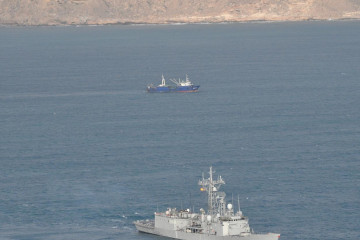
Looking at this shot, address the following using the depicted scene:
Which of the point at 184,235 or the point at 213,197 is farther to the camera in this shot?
the point at 213,197

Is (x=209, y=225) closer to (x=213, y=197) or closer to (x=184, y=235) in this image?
(x=184, y=235)

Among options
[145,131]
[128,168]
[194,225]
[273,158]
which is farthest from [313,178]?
[145,131]

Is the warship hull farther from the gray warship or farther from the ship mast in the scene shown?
the ship mast

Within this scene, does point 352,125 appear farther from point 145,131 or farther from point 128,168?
point 128,168

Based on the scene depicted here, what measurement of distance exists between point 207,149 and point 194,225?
5718 centimetres

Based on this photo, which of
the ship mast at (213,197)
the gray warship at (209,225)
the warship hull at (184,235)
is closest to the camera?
the warship hull at (184,235)

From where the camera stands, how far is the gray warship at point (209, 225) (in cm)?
11362

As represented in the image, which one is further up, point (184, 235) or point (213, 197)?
point (213, 197)

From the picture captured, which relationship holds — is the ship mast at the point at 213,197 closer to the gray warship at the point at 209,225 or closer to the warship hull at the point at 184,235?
the gray warship at the point at 209,225

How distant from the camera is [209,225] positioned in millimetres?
115188

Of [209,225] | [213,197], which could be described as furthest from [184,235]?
[213,197]

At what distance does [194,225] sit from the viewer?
117 metres

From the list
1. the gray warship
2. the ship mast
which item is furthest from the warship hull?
the ship mast

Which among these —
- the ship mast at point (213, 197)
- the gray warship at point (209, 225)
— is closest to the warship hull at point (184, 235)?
the gray warship at point (209, 225)
